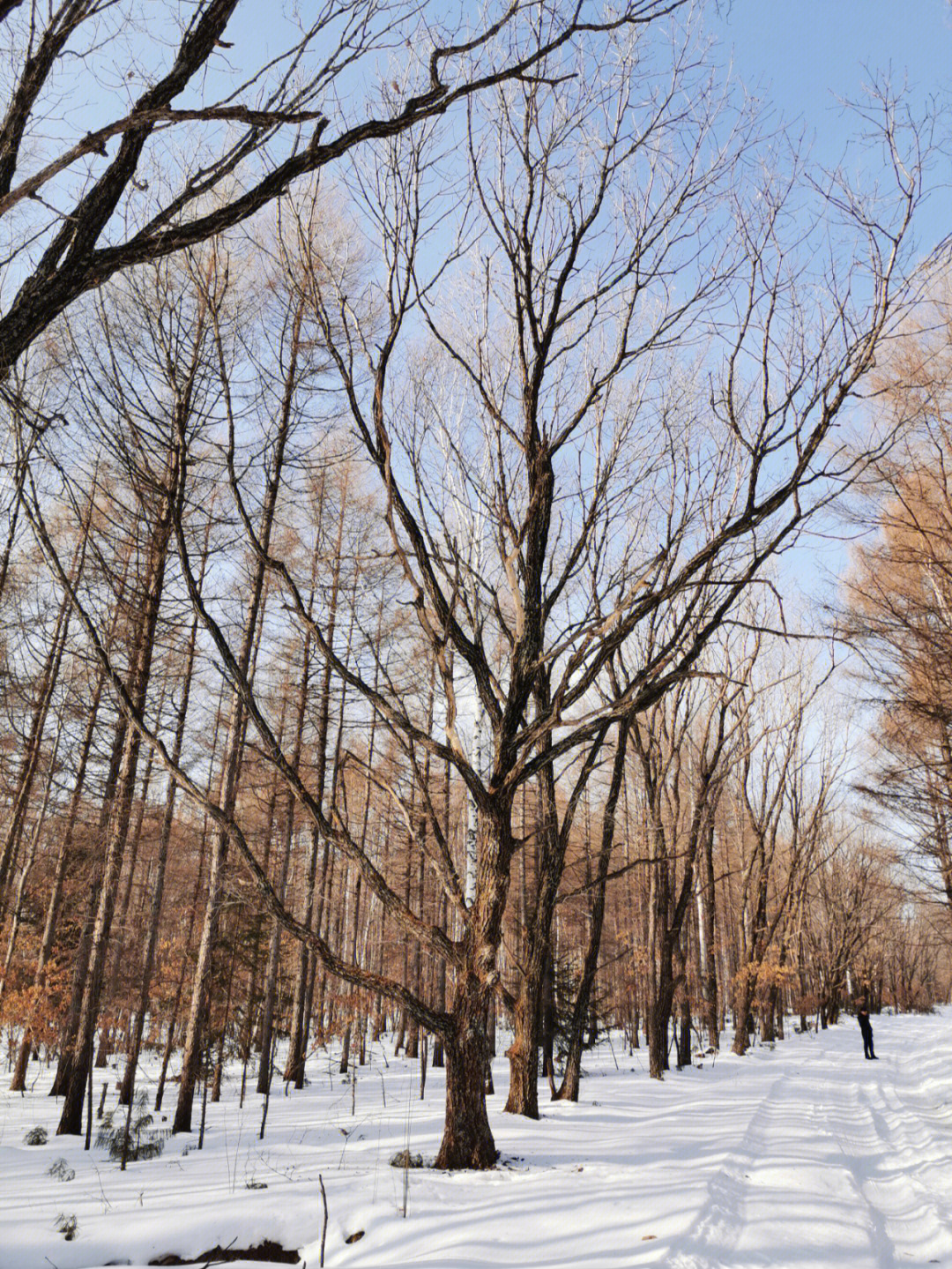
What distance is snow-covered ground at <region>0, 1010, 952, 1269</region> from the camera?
3.43m

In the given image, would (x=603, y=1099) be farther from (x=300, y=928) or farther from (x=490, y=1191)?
(x=300, y=928)

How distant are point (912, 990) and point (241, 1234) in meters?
65.8

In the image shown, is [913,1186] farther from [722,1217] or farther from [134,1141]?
[134,1141]

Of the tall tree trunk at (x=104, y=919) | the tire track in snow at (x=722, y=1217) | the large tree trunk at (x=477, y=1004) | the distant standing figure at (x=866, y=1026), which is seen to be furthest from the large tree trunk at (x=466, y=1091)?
the distant standing figure at (x=866, y=1026)

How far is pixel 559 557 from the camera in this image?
8.27 metres

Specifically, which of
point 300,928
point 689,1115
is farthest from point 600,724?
point 689,1115

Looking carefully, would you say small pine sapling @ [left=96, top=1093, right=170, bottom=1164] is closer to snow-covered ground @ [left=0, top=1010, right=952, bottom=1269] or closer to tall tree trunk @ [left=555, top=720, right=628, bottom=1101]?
snow-covered ground @ [left=0, top=1010, right=952, bottom=1269]

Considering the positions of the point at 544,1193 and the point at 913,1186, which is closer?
the point at 544,1193

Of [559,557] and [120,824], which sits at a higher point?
[559,557]

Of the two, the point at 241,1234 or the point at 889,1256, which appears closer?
the point at 241,1234

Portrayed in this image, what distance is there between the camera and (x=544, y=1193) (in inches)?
158

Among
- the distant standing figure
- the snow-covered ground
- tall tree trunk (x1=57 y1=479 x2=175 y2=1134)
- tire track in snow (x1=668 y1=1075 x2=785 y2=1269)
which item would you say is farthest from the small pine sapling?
the distant standing figure

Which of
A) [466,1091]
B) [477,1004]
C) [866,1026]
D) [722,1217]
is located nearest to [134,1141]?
[466,1091]

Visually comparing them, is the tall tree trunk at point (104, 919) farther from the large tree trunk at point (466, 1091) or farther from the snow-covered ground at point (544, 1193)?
the large tree trunk at point (466, 1091)
